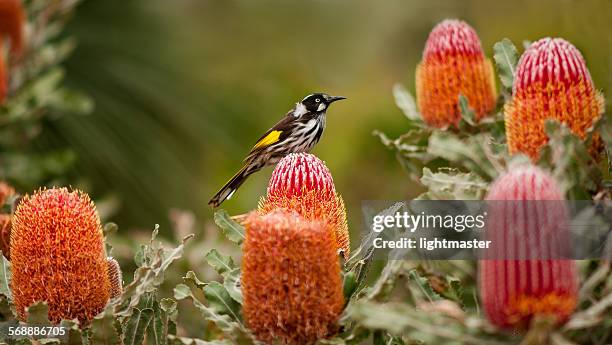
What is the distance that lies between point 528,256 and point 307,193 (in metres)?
0.68

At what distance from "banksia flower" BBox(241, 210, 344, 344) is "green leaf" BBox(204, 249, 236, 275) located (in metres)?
0.27

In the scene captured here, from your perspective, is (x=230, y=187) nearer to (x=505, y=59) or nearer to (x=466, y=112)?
(x=466, y=112)

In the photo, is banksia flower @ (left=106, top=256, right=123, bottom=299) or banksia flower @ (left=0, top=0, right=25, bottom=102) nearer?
banksia flower @ (left=106, top=256, right=123, bottom=299)

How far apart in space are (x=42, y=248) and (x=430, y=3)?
1161 cm

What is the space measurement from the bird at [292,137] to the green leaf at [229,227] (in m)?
0.38

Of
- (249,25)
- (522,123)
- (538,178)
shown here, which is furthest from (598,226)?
(249,25)

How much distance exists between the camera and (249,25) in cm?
1270

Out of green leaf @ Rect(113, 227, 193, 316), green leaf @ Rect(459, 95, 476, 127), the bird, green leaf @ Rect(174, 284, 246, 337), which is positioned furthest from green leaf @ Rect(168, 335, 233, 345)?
green leaf @ Rect(459, 95, 476, 127)

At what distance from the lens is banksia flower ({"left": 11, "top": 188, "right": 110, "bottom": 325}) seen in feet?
8.58

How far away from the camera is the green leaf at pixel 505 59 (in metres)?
2.94

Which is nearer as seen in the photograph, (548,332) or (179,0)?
(548,332)

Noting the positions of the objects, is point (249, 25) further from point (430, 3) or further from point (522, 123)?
point (522, 123)

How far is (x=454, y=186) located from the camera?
7.91ft

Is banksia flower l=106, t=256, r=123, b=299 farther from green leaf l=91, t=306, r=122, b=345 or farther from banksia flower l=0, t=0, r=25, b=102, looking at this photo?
A: banksia flower l=0, t=0, r=25, b=102
